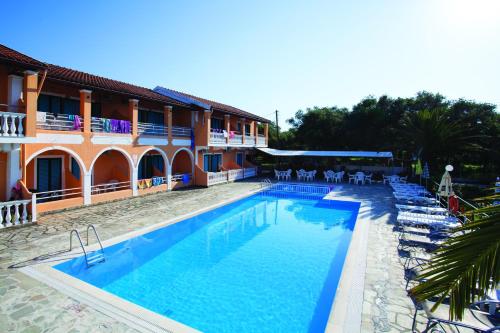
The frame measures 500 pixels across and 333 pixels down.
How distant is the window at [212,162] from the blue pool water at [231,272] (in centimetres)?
1260

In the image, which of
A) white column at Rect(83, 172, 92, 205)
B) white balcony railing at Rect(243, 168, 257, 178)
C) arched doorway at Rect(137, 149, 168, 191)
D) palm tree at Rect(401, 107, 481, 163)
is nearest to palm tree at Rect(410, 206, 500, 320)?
white column at Rect(83, 172, 92, 205)

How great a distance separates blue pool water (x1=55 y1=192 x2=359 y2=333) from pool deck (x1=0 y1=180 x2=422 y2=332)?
122cm

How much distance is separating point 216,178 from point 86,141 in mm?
12322

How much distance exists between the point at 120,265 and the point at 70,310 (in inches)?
139

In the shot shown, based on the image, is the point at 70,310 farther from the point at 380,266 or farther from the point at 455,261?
the point at 380,266

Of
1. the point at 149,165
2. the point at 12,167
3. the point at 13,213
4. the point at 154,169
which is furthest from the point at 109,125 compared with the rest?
the point at 13,213

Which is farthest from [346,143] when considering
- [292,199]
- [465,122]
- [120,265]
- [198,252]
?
[120,265]

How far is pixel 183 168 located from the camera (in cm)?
2656

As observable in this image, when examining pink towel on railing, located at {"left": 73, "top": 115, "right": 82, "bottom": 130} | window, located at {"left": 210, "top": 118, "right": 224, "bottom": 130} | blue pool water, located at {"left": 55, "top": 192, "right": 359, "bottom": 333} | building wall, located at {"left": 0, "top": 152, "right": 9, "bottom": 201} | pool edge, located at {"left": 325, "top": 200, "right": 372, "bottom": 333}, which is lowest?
blue pool water, located at {"left": 55, "top": 192, "right": 359, "bottom": 333}

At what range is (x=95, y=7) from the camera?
43.0 ft

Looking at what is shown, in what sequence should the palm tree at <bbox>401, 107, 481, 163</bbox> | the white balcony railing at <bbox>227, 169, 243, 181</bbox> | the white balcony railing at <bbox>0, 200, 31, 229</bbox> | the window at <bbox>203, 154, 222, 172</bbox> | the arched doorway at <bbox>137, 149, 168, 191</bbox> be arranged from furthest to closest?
the palm tree at <bbox>401, 107, 481, 163</bbox> < the white balcony railing at <bbox>227, 169, 243, 181</bbox> < the window at <bbox>203, 154, 222, 172</bbox> < the arched doorway at <bbox>137, 149, 168, 191</bbox> < the white balcony railing at <bbox>0, 200, 31, 229</bbox>

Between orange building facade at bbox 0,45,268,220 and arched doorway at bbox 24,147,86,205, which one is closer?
orange building facade at bbox 0,45,268,220

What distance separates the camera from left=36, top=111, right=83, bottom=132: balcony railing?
14.8 meters

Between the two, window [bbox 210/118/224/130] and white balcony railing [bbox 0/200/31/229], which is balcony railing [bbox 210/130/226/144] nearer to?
window [bbox 210/118/224/130]
